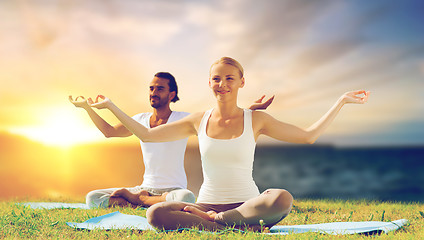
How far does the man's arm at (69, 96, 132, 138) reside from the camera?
19.3 feet

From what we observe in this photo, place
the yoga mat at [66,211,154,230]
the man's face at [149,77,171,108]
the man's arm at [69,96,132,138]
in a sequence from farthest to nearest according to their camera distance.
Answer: the man's face at [149,77,171,108]
the man's arm at [69,96,132,138]
the yoga mat at [66,211,154,230]

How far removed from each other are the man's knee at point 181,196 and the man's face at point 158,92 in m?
1.54

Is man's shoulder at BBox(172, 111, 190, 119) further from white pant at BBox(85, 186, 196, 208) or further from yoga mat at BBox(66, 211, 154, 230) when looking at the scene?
yoga mat at BBox(66, 211, 154, 230)

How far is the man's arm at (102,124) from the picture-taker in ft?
19.3

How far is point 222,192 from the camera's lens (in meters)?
5.09

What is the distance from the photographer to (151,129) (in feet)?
17.8

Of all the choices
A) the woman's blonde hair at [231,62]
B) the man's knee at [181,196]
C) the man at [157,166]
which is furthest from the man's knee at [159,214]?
the man at [157,166]

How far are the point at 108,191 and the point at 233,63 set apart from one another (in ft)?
13.3

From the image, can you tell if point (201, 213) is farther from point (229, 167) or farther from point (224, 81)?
point (224, 81)

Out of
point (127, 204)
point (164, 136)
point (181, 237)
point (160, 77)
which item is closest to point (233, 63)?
point (164, 136)

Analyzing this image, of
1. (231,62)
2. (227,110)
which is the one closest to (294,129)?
(227,110)

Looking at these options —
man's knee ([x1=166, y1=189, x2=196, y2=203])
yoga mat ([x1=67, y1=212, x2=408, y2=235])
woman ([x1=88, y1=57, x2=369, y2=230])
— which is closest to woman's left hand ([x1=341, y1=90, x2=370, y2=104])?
woman ([x1=88, y1=57, x2=369, y2=230])

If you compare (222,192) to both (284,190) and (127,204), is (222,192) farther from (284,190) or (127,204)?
(127,204)

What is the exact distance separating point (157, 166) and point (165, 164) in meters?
0.15
